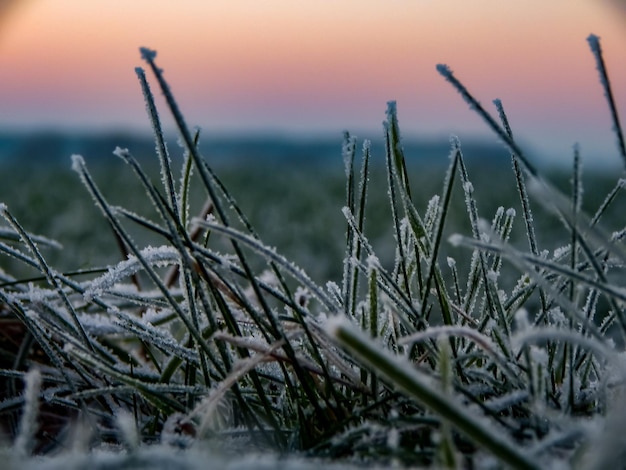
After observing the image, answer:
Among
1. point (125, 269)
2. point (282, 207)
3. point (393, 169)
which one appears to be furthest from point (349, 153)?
point (282, 207)

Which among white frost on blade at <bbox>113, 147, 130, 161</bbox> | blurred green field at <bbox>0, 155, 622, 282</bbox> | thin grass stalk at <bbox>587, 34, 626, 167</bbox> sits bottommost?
blurred green field at <bbox>0, 155, 622, 282</bbox>

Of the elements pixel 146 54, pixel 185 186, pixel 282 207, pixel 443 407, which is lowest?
pixel 282 207

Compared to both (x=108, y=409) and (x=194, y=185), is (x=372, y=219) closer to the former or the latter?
(x=194, y=185)

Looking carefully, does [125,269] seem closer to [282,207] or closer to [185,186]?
[185,186]

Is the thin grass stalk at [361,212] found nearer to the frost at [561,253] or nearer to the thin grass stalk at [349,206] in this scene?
the thin grass stalk at [349,206]

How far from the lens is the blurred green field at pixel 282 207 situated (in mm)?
4035

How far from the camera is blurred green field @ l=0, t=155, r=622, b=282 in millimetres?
4035

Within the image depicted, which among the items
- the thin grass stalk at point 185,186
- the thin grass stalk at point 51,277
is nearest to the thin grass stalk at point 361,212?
the thin grass stalk at point 185,186

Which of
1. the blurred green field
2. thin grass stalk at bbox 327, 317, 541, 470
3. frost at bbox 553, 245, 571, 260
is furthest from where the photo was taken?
the blurred green field

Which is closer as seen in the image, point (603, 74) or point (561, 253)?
point (603, 74)

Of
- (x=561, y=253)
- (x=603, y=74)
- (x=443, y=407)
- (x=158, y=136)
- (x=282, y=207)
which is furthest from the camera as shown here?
(x=282, y=207)

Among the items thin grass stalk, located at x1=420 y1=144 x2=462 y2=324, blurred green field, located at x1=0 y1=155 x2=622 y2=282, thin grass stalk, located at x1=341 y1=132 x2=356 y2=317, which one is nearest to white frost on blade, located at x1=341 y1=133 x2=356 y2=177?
thin grass stalk, located at x1=341 y1=132 x2=356 y2=317

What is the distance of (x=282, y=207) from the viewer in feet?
17.1

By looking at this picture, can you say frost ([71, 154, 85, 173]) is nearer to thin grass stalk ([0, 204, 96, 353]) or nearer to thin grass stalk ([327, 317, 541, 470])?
thin grass stalk ([0, 204, 96, 353])
